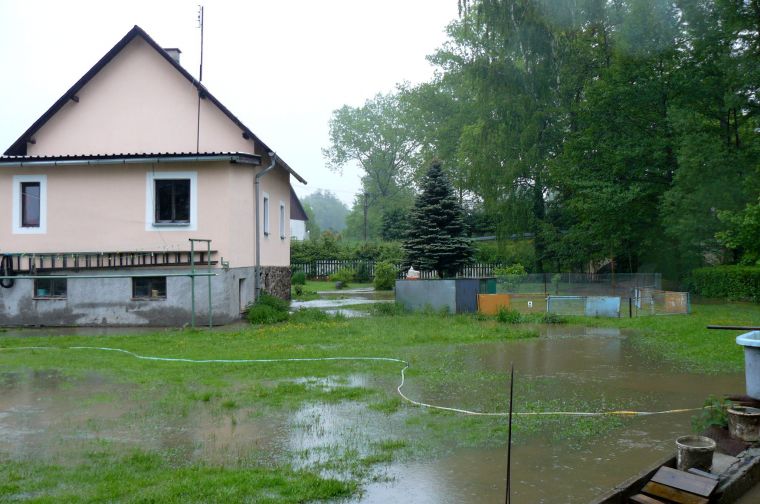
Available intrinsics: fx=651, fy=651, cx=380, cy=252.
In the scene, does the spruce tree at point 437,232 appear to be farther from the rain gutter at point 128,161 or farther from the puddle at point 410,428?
the puddle at point 410,428

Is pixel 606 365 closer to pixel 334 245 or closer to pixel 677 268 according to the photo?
pixel 677 268

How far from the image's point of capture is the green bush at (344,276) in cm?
4647

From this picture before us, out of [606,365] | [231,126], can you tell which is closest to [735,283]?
[606,365]

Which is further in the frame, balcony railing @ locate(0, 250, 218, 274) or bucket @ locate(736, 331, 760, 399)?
balcony railing @ locate(0, 250, 218, 274)

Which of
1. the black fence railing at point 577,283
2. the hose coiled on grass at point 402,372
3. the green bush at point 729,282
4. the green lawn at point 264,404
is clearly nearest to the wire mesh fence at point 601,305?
the green lawn at point 264,404

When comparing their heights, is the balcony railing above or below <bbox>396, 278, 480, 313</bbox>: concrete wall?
above

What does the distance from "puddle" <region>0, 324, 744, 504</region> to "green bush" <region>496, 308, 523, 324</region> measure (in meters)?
6.64

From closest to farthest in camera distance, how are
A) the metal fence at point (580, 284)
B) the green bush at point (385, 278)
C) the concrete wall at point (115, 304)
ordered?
1. the concrete wall at point (115, 304)
2. the metal fence at point (580, 284)
3. the green bush at point (385, 278)

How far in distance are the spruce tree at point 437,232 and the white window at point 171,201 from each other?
12.3 meters

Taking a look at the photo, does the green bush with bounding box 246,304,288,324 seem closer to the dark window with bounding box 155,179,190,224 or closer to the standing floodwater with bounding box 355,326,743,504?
the dark window with bounding box 155,179,190,224

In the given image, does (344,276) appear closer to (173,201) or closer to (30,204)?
(173,201)

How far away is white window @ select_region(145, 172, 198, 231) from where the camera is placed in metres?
20.2

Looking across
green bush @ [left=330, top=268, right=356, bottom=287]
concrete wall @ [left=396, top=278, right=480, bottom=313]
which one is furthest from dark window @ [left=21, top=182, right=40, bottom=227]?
green bush @ [left=330, top=268, right=356, bottom=287]

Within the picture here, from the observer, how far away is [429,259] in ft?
98.7
